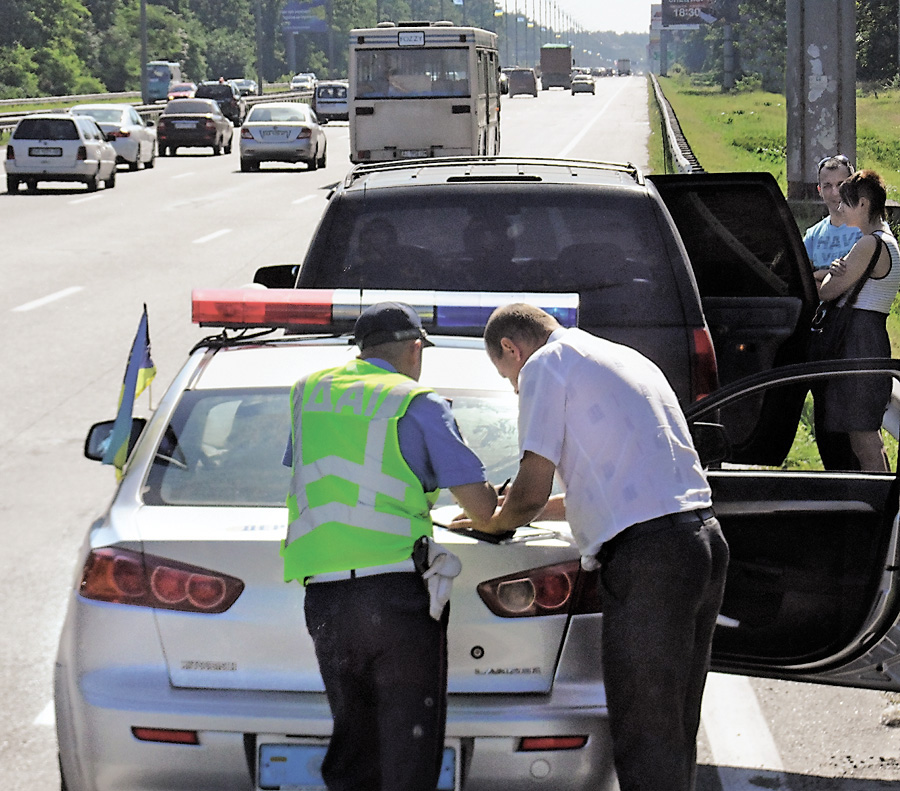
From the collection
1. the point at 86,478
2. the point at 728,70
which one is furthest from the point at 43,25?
the point at 86,478

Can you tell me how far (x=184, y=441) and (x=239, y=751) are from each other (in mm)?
1009

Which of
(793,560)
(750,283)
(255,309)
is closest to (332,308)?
(255,309)

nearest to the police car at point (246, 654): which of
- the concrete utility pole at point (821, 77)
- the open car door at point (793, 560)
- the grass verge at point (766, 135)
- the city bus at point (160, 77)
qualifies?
the open car door at point (793, 560)

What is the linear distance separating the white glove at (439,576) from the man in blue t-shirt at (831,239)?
4.56 m

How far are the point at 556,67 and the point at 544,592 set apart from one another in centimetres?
12657

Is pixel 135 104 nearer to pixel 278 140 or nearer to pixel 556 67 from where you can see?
pixel 278 140

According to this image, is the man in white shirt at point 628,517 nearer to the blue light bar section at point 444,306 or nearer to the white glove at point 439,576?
the white glove at point 439,576

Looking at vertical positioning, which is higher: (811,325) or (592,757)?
(811,325)

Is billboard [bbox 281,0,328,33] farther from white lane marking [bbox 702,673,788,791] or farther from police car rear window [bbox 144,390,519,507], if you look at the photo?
police car rear window [bbox 144,390,519,507]

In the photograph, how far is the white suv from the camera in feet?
105

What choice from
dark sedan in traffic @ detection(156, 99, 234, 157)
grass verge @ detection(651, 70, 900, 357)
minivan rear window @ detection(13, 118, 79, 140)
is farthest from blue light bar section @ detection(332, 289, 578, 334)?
dark sedan in traffic @ detection(156, 99, 234, 157)

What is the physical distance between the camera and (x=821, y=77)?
16.2 metres

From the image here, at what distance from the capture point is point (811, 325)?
8219 mm

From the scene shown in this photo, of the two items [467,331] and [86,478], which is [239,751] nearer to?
[467,331]
